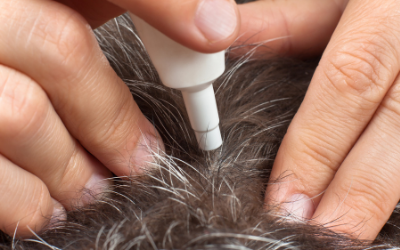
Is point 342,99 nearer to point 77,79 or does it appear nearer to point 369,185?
point 369,185

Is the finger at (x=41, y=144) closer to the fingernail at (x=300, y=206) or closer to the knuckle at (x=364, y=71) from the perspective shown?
the fingernail at (x=300, y=206)

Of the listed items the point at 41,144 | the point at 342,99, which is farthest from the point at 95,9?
the point at 342,99

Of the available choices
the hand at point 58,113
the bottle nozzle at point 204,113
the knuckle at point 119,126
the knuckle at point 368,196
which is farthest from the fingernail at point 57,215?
the knuckle at point 368,196

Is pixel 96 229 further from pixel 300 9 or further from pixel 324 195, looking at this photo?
pixel 300 9

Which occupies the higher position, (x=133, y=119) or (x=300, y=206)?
(x=133, y=119)

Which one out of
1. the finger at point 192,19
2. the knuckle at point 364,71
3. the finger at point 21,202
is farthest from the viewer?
the knuckle at point 364,71

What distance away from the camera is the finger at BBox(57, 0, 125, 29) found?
527 millimetres

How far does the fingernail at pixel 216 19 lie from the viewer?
385 mm

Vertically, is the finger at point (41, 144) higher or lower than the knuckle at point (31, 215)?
higher

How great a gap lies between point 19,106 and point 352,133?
54cm

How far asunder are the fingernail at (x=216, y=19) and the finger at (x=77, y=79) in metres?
Result: 0.20

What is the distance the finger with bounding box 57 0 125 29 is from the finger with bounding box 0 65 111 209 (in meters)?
0.14

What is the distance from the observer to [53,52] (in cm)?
48

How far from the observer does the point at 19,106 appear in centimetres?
48
